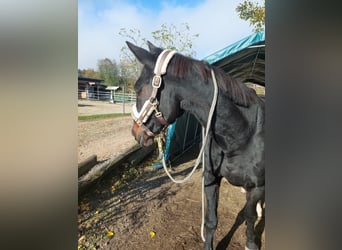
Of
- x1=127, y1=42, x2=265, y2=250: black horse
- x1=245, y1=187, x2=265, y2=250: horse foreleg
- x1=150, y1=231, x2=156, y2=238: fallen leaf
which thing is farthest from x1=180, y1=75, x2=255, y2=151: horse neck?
x1=150, y1=231, x2=156, y2=238: fallen leaf

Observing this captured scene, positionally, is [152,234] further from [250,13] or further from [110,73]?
[250,13]

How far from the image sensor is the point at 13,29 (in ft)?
1.45

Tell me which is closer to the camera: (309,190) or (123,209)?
(309,190)

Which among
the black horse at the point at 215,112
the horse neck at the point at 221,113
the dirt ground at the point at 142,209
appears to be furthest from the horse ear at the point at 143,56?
the dirt ground at the point at 142,209

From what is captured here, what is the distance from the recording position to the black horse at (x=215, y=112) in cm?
90

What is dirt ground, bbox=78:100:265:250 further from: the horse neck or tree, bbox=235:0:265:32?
tree, bbox=235:0:265:32

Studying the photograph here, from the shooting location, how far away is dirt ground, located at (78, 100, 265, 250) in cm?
154

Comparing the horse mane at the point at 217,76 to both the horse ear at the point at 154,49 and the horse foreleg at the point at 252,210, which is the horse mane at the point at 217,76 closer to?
the horse ear at the point at 154,49

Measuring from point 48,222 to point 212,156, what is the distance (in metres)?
0.81

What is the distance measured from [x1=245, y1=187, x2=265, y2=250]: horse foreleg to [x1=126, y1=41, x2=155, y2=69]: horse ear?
2.53 feet

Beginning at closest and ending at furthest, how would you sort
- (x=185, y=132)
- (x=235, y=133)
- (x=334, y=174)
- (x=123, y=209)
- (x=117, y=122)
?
(x=334, y=174) < (x=235, y=133) < (x=123, y=209) < (x=117, y=122) < (x=185, y=132)

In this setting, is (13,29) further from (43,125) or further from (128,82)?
(128,82)

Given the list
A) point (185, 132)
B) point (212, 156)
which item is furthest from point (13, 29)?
point (185, 132)

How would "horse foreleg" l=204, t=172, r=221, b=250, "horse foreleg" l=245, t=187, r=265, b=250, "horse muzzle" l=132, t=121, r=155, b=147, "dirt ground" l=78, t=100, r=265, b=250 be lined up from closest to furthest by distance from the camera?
1. "horse muzzle" l=132, t=121, r=155, b=147
2. "horse foreleg" l=245, t=187, r=265, b=250
3. "horse foreleg" l=204, t=172, r=221, b=250
4. "dirt ground" l=78, t=100, r=265, b=250
